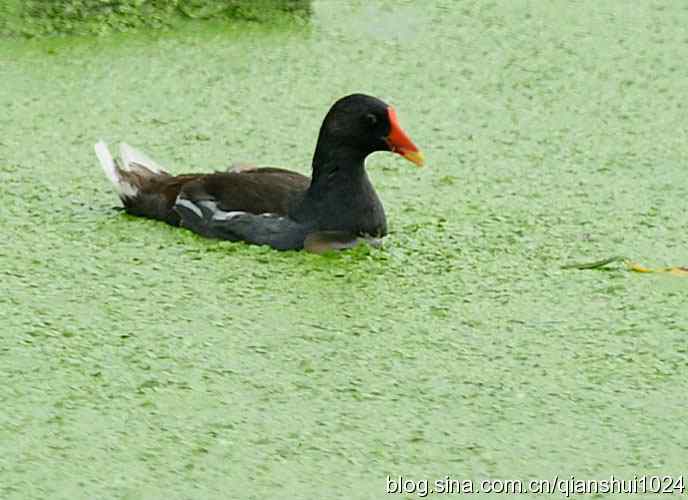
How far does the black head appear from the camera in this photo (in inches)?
137

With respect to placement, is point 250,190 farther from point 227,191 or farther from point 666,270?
point 666,270

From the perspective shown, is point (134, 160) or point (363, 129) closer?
point (363, 129)

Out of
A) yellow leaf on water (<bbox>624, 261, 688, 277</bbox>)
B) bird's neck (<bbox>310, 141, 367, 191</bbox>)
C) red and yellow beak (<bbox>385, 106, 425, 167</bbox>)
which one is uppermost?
red and yellow beak (<bbox>385, 106, 425, 167</bbox>)

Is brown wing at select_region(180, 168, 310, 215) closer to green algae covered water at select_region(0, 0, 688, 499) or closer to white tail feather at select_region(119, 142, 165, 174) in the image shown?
green algae covered water at select_region(0, 0, 688, 499)

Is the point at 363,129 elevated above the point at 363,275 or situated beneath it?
elevated above

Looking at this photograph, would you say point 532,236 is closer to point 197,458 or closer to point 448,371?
point 448,371

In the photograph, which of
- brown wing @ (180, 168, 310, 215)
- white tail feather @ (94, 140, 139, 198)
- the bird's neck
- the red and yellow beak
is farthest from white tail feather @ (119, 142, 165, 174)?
the red and yellow beak

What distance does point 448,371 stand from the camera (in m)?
2.80

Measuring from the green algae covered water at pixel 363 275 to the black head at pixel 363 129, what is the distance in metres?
0.17

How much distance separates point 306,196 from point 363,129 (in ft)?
0.57

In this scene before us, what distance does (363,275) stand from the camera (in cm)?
330

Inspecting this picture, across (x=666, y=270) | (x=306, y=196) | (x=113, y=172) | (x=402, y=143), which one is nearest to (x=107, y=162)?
(x=113, y=172)

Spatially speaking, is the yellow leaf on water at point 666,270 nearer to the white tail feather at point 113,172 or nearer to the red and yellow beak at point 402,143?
the red and yellow beak at point 402,143

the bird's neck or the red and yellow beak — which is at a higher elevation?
the red and yellow beak
